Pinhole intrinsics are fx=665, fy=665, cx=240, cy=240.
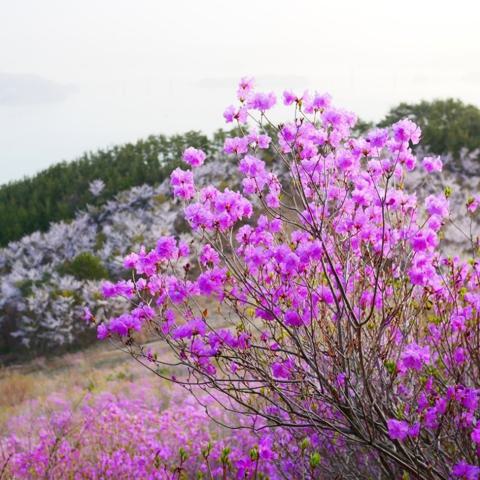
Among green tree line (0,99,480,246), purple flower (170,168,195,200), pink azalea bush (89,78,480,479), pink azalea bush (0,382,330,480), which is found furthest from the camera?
green tree line (0,99,480,246)

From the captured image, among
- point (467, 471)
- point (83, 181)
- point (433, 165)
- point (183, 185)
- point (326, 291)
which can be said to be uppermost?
point (433, 165)

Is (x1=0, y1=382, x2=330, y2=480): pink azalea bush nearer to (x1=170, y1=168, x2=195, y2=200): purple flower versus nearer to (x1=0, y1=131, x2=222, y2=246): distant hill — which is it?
(x1=170, y1=168, x2=195, y2=200): purple flower

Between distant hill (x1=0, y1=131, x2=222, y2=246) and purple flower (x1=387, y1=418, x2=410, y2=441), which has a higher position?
purple flower (x1=387, y1=418, x2=410, y2=441)

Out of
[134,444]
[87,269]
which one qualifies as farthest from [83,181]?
[134,444]

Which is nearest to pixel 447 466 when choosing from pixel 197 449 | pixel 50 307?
pixel 197 449

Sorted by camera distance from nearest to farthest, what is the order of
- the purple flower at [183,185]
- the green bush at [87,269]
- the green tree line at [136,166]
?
the purple flower at [183,185]
the green bush at [87,269]
the green tree line at [136,166]

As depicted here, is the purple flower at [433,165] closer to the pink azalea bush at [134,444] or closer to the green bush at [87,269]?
the pink azalea bush at [134,444]

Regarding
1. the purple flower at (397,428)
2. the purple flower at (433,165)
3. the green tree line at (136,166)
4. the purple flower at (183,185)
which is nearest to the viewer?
the purple flower at (397,428)

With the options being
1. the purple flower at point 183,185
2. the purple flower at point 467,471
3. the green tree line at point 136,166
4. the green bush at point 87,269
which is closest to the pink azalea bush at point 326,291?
the purple flower at point 183,185

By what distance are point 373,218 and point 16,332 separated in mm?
12622

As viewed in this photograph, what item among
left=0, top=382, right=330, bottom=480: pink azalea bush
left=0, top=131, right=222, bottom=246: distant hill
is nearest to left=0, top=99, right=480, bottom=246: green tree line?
left=0, top=131, right=222, bottom=246: distant hill

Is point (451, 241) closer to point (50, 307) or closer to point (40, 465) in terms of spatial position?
point (50, 307)

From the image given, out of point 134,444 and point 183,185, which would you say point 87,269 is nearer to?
point 134,444

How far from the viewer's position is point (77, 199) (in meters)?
23.7
